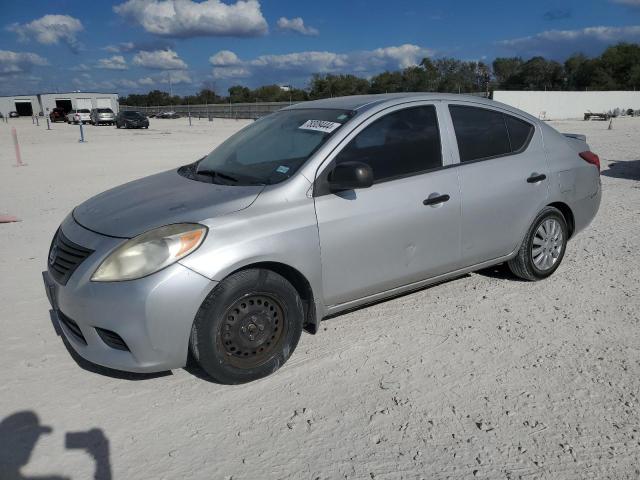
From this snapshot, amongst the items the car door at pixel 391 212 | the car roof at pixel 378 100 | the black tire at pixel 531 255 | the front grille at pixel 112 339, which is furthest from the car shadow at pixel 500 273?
the front grille at pixel 112 339

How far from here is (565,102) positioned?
1890 inches

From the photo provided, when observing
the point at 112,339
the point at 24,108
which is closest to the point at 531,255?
the point at 112,339

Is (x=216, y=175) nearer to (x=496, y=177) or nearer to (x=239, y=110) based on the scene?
(x=496, y=177)

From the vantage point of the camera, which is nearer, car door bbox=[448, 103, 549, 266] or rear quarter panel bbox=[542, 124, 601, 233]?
car door bbox=[448, 103, 549, 266]

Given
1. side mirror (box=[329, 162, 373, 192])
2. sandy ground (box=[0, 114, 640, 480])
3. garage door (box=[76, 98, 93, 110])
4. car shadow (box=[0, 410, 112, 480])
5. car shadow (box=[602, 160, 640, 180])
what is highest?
garage door (box=[76, 98, 93, 110])

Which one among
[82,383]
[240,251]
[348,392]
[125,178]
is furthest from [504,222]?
[125,178]

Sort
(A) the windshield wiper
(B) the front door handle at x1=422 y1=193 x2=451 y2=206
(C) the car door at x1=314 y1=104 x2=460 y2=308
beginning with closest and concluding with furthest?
(C) the car door at x1=314 y1=104 x2=460 y2=308
(A) the windshield wiper
(B) the front door handle at x1=422 y1=193 x2=451 y2=206

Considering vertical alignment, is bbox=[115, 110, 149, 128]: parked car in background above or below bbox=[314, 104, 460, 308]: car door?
above

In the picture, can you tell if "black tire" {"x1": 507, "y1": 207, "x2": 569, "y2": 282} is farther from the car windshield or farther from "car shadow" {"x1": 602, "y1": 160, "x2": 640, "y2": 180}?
"car shadow" {"x1": 602, "y1": 160, "x2": 640, "y2": 180}

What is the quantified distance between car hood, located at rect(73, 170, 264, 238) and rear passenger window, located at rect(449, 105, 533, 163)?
5.96 feet

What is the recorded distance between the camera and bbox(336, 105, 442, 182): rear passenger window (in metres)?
3.68

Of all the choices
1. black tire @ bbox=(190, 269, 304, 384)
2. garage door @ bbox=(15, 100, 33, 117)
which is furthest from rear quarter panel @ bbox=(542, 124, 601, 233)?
garage door @ bbox=(15, 100, 33, 117)

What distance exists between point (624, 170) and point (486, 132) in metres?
9.15

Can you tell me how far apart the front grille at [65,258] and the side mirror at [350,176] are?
61.4 inches
